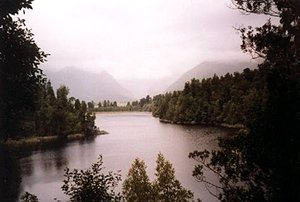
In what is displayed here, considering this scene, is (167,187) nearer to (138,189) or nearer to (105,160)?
(138,189)

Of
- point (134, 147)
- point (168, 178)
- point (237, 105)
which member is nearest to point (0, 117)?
point (168, 178)

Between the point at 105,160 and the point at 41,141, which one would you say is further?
the point at 41,141

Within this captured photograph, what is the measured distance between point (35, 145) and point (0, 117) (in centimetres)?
10004

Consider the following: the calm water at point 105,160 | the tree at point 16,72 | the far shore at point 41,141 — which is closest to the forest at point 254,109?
the tree at point 16,72

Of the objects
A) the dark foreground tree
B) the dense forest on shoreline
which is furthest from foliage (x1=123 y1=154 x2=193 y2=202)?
the dense forest on shoreline

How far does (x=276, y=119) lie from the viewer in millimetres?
14141

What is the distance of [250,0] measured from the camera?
589 inches

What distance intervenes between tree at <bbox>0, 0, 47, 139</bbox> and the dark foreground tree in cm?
778

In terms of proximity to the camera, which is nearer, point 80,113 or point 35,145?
point 35,145

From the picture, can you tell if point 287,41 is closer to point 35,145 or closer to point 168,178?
point 168,178

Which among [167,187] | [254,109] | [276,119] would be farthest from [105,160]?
[276,119]

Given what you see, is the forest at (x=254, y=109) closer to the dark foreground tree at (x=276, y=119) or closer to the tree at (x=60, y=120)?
the dark foreground tree at (x=276, y=119)

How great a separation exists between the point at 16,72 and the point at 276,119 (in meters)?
9.35

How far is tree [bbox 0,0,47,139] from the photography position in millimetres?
14259
